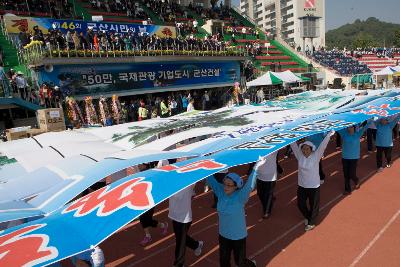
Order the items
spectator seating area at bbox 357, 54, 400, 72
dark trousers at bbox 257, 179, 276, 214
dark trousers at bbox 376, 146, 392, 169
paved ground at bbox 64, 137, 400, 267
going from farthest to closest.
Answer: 1. spectator seating area at bbox 357, 54, 400, 72
2. dark trousers at bbox 376, 146, 392, 169
3. dark trousers at bbox 257, 179, 276, 214
4. paved ground at bbox 64, 137, 400, 267

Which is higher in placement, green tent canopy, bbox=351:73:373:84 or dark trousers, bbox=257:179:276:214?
green tent canopy, bbox=351:73:373:84

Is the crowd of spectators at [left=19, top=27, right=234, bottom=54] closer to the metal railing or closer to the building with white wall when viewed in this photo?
the metal railing

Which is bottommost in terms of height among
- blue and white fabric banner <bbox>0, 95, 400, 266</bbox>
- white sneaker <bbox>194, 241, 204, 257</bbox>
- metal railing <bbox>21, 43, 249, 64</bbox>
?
white sneaker <bbox>194, 241, 204, 257</bbox>

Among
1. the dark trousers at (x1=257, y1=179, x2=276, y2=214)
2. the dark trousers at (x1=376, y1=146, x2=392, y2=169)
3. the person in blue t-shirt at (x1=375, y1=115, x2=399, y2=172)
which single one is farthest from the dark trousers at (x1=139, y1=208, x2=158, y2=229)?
the dark trousers at (x1=376, y1=146, x2=392, y2=169)

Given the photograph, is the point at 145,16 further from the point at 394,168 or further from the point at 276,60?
the point at 394,168

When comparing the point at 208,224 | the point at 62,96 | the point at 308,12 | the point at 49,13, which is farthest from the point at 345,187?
the point at 308,12

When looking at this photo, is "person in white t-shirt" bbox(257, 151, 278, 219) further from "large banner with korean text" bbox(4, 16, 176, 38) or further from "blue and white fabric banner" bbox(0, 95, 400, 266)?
"large banner with korean text" bbox(4, 16, 176, 38)

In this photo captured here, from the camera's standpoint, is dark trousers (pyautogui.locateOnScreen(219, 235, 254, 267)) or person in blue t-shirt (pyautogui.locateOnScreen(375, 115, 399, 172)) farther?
person in blue t-shirt (pyautogui.locateOnScreen(375, 115, 399, 172))

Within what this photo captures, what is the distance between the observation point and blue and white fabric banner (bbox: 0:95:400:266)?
8.43 ft

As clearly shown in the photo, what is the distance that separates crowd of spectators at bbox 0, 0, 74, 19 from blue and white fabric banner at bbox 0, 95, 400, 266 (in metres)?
19.0

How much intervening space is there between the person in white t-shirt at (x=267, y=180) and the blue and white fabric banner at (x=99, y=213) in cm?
124

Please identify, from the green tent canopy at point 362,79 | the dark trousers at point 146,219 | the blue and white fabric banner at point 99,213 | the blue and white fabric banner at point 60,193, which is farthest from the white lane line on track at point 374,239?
the green tent canopy at point 362,79

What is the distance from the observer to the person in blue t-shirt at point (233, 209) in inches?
161

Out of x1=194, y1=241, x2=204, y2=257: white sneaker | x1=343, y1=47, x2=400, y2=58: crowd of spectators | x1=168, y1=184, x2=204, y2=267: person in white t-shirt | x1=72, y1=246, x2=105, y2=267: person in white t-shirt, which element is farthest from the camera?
x1=343, y1=47, x2=400, y2=58: crowd of spectators
